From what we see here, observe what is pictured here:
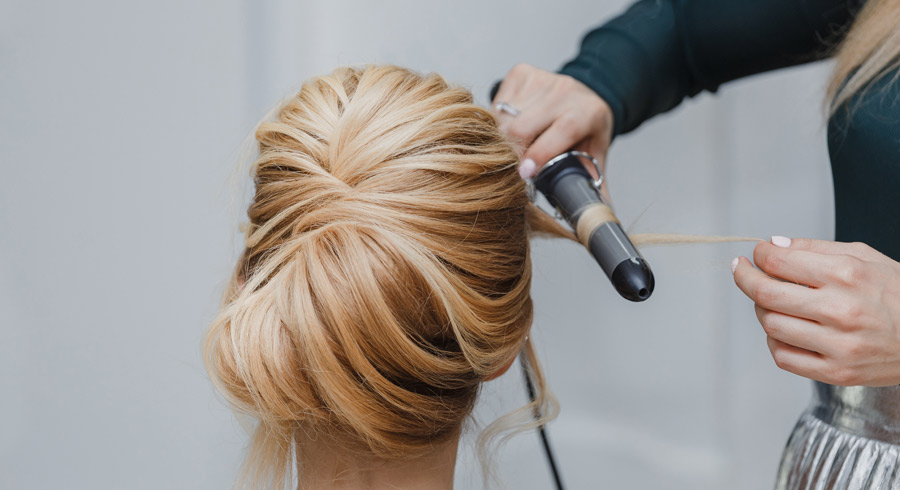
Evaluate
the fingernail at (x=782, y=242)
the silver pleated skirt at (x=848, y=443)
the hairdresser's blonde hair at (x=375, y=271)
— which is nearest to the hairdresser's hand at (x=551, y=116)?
the hairdresser's blonde hair at (x=375, y=271)

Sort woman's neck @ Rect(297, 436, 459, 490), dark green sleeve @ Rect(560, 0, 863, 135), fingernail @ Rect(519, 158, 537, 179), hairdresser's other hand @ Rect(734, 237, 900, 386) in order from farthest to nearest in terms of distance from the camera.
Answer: dark green sleeve @ Rect(560, 0, 863, 135) < fingernail @ Rect(519, 158, 537, 179) < woman's neck @ Rect(297, 436, 459, 490) < hairdresser's other hand @ Rect(734, 237, 900, 386)

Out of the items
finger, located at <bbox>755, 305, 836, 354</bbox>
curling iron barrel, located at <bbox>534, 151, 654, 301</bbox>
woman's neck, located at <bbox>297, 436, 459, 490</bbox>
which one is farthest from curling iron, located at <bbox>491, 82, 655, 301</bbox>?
woman's neck, located at <bbox>297, 436, 459, 490</bbox>

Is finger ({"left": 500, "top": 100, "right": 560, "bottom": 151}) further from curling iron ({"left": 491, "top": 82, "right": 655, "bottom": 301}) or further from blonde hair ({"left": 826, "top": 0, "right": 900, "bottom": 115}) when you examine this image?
blonde hair ({"left": 826, "top": 0, "right": 900, "bottom": 115})

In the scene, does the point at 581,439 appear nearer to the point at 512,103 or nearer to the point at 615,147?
the point at 615,147

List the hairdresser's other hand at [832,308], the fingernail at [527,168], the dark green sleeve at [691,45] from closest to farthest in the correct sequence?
the hairdresser's other hand at [832,308] → the fingernail at [527,168] → the dark green sleeve at [691,45]

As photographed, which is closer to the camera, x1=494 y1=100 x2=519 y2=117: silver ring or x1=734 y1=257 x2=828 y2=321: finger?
x1=734 y1=257 x2=828 y2=321: finger

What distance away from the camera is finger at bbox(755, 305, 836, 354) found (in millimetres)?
578

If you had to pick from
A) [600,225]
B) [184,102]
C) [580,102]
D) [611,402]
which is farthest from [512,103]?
[611,402]

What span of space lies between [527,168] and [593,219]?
12 cm

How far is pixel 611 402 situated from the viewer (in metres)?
1.60

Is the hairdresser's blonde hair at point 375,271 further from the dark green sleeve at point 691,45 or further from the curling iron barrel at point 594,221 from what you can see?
the dark green sleeve at point 691,45

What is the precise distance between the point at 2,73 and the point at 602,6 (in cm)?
101

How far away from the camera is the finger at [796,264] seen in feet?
1.89

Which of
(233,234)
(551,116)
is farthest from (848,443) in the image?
(233,234)
